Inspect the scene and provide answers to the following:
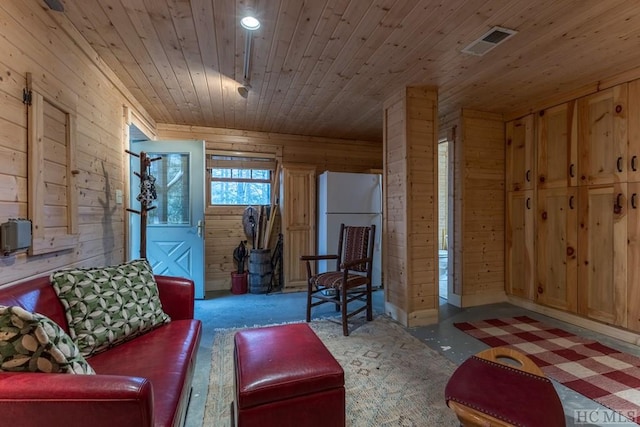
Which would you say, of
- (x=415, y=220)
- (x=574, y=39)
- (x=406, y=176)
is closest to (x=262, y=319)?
(x=415, y=220)

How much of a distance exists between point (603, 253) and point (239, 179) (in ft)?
14.0

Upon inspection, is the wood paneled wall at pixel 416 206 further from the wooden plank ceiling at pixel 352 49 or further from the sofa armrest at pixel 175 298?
the sofa armrest at pixel 175 298

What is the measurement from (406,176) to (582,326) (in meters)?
2.22

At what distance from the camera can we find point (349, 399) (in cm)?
180

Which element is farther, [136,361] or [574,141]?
[574,141]

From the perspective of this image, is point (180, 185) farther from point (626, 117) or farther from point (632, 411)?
point (626, 117)

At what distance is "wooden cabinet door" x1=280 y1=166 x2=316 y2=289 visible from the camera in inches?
173

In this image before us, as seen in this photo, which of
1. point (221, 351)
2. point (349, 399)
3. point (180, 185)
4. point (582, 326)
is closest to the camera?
point (349, 399)

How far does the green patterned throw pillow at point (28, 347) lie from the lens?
36.3 inches

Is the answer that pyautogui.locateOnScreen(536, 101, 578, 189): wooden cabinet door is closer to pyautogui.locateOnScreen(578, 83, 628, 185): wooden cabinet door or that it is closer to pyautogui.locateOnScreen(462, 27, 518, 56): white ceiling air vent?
pyautogui.locateOnScreen(578, 83, 628, 185): wooden cabinet door

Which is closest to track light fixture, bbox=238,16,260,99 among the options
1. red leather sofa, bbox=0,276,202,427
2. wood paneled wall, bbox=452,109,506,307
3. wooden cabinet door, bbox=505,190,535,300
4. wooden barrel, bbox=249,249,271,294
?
red leather sofa, bbox=0,276,202,427

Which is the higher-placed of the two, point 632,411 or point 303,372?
point 303,372

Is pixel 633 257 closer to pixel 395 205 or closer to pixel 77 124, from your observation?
pixel 395 205

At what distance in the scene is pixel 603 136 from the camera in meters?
2.81
